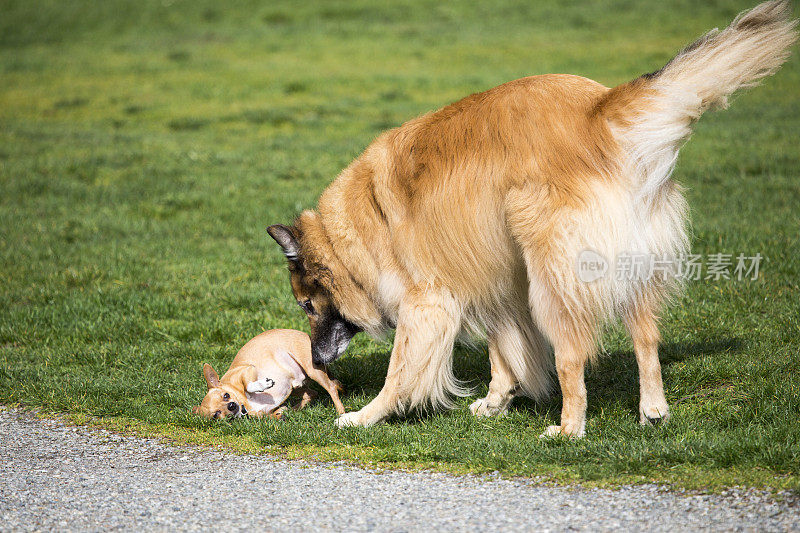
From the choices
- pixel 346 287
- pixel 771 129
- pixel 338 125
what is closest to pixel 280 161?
pixel 338 125

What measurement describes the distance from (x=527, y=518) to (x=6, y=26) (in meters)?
28.9

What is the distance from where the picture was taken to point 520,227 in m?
4.56

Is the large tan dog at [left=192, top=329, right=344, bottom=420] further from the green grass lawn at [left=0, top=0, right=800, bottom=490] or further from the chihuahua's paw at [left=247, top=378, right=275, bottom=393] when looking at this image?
the green grass lawn at [left=0, top=0, right=800, bottom=490]

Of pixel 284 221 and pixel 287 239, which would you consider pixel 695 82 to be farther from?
pixel 284 221

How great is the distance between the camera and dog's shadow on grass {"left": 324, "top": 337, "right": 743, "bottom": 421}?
5.54 meters

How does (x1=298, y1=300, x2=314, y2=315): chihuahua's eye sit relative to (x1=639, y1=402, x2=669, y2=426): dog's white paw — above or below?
above

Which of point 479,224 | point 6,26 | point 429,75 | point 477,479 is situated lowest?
point 477,479

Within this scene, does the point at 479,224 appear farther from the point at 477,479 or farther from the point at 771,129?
the point at 771,129

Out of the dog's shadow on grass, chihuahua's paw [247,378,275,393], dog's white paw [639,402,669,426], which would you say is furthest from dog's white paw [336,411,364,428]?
dog's white paw [639,402,669,426]

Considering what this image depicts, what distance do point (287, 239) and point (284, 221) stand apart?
15.4 ft

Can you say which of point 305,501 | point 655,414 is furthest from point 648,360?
point 305,501

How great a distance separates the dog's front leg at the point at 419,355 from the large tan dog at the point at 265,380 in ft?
1.60

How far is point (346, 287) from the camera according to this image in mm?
5574

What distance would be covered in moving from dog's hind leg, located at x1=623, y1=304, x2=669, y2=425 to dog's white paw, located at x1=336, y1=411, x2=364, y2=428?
185cm
